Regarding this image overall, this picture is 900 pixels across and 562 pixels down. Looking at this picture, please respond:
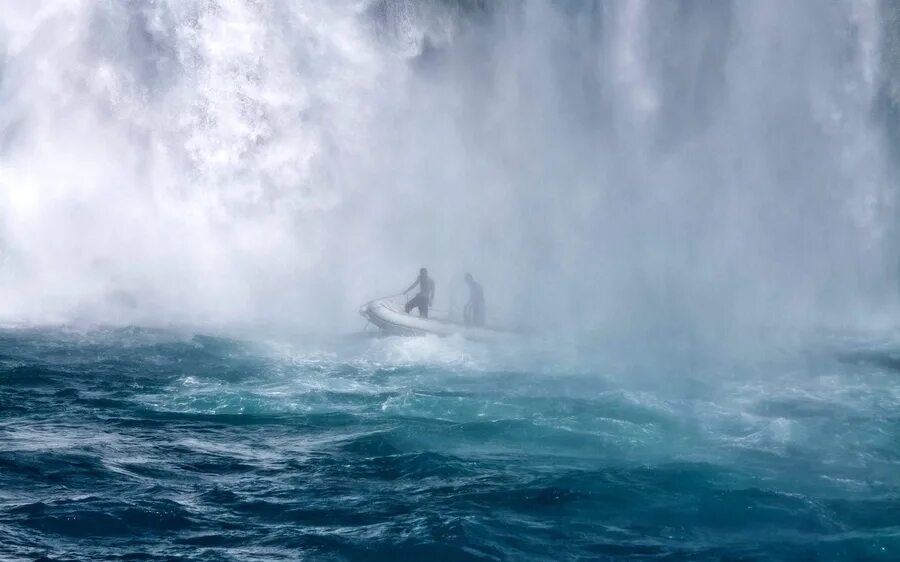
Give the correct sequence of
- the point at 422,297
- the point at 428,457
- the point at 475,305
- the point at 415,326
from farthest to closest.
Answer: the point at 475,305
the point at 422,297
the point at 415,326
the point at 428,457

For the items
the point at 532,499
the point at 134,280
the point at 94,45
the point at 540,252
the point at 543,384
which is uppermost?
the point at 94,45

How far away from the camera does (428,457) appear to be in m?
13.6

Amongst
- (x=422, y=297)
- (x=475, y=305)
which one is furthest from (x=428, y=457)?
(x=475, y=305)

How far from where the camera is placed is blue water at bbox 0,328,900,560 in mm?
10406

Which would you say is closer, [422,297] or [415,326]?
[415,326]

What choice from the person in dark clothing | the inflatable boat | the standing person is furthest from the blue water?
the person in dark clothing

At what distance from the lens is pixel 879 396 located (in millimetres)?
19156

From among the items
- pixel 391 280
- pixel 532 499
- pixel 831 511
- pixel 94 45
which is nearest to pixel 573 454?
pixel 532 499

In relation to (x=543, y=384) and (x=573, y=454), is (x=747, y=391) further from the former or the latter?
(x=573, y=454)

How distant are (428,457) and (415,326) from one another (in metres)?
11.1

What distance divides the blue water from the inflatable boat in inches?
90.3

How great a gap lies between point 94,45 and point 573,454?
24702mm

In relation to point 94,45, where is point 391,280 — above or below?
below

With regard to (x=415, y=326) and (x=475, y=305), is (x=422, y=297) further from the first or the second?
(x=475, y=305)
